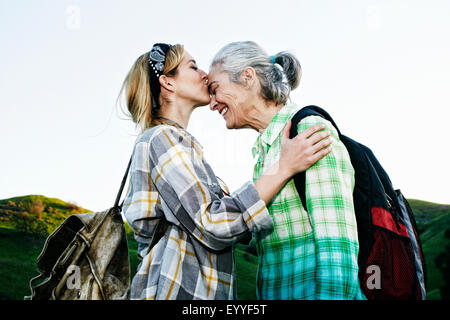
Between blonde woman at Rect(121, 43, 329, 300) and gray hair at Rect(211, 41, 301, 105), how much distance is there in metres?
0.70

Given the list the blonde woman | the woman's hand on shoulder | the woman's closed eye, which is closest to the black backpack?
the woman's hand on shoulder

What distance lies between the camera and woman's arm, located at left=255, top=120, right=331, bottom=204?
7.03ft

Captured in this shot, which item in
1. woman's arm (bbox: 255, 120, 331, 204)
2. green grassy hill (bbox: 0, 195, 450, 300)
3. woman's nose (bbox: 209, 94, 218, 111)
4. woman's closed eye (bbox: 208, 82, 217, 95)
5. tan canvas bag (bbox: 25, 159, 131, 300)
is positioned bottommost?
green grassy hill (bbox: 0, 195, 450, 300)

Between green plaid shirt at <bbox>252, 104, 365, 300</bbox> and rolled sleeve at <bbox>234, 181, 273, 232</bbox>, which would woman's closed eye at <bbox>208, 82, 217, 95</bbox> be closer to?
green plaid shirt at <bbox>252, 104, 365, 300</bbox>

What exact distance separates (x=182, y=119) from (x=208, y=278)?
1428 millimetres

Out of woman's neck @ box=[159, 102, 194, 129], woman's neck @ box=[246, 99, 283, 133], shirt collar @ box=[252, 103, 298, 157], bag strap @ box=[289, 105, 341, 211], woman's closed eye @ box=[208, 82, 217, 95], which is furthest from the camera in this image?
woman's closed eye @ box=[208, 82, 217, 95]

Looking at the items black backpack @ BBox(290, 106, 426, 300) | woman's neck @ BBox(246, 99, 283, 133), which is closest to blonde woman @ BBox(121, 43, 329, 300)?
black backpack @ BBox(290, 106, 426, 300)

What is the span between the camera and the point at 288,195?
93.8 inches

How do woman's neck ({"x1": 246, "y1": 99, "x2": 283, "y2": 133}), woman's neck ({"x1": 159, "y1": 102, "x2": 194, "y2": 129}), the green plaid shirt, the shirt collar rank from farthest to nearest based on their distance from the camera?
woman's neck ({"x1": 159, "y1": 102, "x2": 194, "y2": 129}) → woman's neck ({"x1": 246, "y1": 99, "x2": 283, "y2": 133}) → the shirt collar → the green plaid shirt

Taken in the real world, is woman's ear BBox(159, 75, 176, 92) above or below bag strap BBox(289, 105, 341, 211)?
above

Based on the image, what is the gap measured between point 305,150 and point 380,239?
0.65 metres

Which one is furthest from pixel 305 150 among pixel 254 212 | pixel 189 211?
pixel 189 211

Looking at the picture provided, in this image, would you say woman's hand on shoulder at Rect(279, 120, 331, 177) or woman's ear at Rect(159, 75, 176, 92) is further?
woman's ear at Rect(159, 75, 176, 92)

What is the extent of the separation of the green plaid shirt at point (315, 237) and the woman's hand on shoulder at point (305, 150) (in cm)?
6
